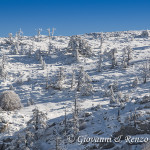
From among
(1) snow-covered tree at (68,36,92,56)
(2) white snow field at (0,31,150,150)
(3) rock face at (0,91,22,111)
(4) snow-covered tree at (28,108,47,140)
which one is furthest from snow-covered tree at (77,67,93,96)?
(1) snow-covered tree at (68,36,92,56)

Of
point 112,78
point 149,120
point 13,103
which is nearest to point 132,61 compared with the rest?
point 112,78

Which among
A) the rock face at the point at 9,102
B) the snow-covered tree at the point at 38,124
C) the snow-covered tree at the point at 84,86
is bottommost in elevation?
the snow-covered tree at the point at 38,124

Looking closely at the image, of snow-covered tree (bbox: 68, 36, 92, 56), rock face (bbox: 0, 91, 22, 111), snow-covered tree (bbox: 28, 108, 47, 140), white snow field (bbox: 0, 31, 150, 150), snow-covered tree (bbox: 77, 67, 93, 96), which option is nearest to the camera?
white snow field (bbox: 0, 31, 150, 150)

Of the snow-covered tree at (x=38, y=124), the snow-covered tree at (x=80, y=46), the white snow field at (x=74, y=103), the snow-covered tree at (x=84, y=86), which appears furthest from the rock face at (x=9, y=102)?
the snow-covered tree at (x=80, y=46)

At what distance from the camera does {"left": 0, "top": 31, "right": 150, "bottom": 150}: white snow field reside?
25.3 m

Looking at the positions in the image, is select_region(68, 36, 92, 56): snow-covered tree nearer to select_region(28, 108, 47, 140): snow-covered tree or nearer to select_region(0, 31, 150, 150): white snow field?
select_region(0, 31, 150, 150): white snow field

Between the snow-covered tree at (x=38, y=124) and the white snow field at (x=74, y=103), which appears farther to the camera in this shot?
the snow-covered tree at (x=38, y=124)

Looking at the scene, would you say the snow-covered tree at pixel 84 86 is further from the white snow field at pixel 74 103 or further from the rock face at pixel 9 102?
the rock face at pixel 9 102

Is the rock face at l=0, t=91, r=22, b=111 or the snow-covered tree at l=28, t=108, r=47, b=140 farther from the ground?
the rock face at l=0, t=91, r=22, b=111

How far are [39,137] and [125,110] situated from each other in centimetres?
1744

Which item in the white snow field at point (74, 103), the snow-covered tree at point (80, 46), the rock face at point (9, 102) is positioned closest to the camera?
the white snow field at point (74, 103)

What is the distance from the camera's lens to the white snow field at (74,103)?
25.3 metres

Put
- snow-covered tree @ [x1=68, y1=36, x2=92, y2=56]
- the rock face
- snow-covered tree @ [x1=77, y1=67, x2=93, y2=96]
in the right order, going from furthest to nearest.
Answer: snow-covered tree @ [x1=68, y1=36, x2=92, y2=56] → snow-covered tree @ [x1=77, y1=67, x2=93, y2=96] → the rock face

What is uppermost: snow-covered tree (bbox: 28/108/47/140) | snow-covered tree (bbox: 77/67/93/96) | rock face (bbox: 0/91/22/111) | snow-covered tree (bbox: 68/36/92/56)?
snow-covered tree (bbox: 68/36/92/56)
